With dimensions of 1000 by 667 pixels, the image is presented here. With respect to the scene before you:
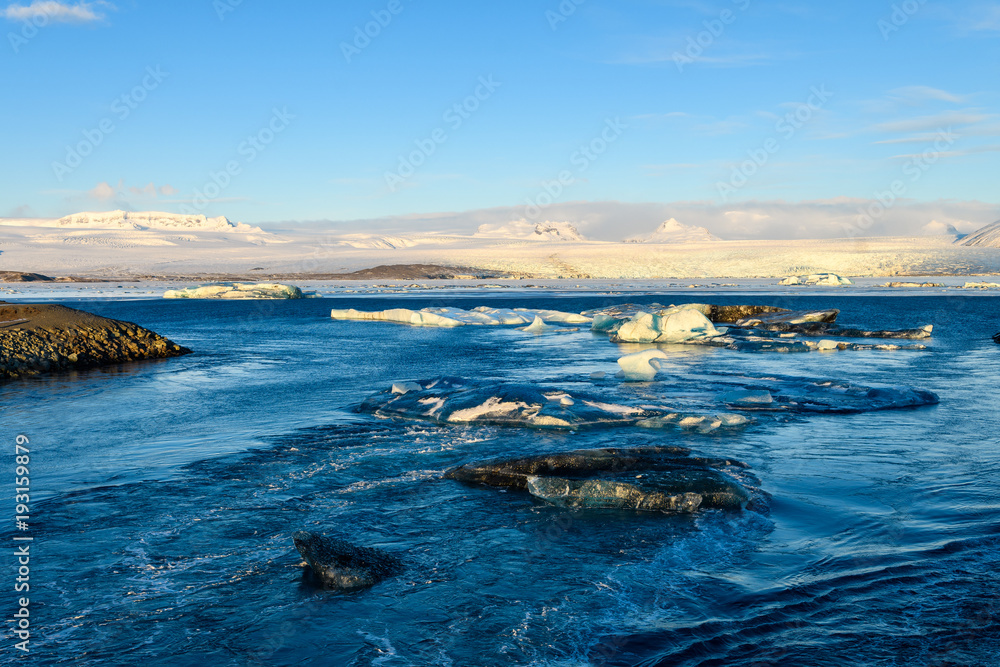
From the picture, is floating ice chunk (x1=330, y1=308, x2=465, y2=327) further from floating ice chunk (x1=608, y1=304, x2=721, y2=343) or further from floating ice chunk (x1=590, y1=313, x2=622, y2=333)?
floating ice chunk (x1=608, y1=304, x2=721, y2=343)

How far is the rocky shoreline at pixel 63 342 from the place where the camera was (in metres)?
14.0

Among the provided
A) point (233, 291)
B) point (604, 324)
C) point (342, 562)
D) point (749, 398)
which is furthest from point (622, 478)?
point (233, 291)

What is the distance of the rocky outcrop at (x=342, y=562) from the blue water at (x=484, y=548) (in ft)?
0.32

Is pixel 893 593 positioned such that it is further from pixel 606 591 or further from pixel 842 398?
pixel 842 398

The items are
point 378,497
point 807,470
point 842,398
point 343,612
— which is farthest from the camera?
point 842,398

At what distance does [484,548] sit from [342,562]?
0.96 metres

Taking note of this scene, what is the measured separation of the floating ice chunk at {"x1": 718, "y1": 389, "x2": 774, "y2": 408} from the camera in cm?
988

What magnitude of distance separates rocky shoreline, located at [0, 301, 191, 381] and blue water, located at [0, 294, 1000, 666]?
15.8 ft

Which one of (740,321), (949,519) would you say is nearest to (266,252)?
(740,321)

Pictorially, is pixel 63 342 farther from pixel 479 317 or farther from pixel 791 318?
pixel 791 318

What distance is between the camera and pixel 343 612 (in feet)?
13.0

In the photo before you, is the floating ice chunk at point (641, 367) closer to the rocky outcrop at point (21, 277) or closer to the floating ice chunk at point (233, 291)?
the floating ice chunk at point (233, 291)

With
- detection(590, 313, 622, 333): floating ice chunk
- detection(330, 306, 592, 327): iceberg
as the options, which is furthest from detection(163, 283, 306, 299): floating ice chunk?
detection(590, 313, 622, 333): floating ice chunk

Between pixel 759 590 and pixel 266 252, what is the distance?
131336 mm
